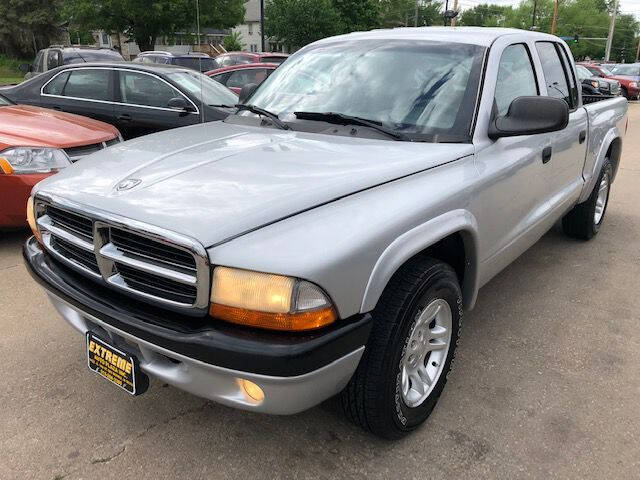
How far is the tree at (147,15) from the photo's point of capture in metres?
33.0

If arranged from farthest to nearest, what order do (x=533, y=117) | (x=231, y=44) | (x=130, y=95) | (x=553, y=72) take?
(x=231, y=44)
(x=130, y=95)
(x=553, y=72)
(x=533, y=117)

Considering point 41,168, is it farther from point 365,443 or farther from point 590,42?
point 590,42

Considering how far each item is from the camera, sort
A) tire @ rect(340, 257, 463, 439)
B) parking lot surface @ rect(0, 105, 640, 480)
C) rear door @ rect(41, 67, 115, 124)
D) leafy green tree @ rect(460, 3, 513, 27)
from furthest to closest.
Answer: leafy green tree @ rect(460, 3, 513, 27) → rear door @ rect(41, 67, 115, 124) → parking lot surface @ rect(0, 105, 640, 480) → tire @ rect(340, 257, 463, 439)

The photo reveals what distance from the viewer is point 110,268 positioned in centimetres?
214

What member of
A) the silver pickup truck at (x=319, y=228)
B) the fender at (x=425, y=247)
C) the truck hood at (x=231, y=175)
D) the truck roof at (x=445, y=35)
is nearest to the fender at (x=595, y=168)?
the silver pickup truck at (x=319, y=228)

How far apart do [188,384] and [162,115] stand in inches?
206

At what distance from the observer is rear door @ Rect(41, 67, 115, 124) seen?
272 inches

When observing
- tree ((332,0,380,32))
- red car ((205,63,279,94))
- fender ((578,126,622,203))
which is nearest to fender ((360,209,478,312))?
fender ((578,126,622,203))

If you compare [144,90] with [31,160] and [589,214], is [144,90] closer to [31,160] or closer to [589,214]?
[31,160]

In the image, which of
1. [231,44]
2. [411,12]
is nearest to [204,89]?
[231,44]

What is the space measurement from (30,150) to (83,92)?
9.78ft

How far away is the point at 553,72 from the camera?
3.84 metres

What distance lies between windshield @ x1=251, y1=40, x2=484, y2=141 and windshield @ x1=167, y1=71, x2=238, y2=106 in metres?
3.55

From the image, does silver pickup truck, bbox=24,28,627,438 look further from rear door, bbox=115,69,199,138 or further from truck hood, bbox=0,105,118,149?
rear door, bbox=115,69,199,138
